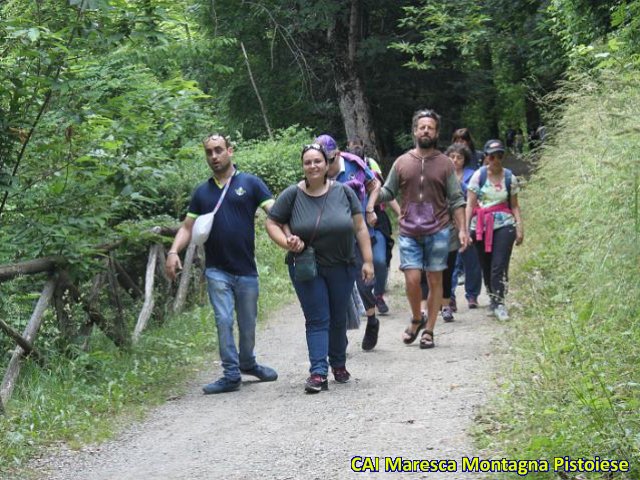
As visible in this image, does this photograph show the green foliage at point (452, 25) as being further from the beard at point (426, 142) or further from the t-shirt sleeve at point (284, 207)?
the t-shirt sleeve at point (284, 207)

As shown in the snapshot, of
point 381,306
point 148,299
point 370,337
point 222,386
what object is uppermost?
point 148,299

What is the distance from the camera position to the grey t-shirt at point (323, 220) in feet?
27.5

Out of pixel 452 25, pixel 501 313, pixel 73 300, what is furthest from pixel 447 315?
pixel 452 25

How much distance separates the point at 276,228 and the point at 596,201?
8.71 feet

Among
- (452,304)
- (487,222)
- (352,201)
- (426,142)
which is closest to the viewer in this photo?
(352,201)

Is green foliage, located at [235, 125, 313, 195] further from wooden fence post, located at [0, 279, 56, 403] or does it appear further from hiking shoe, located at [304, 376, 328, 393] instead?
hiking shoe, located at [304, 376, 328, 393]

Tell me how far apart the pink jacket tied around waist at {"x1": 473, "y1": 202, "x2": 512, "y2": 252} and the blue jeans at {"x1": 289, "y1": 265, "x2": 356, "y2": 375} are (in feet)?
10.5

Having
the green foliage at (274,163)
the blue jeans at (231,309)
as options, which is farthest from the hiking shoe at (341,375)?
the green foliage at (274,163)

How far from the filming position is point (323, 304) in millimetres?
8469

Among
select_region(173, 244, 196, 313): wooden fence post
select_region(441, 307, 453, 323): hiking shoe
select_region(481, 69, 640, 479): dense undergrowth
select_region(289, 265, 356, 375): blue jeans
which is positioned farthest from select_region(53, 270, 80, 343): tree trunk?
select_region(441, 307, 453, 323): hiking shoe

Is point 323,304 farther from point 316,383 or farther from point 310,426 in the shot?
point 310,426

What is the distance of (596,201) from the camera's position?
8539 mm

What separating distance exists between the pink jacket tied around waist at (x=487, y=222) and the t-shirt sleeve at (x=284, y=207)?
11.7 feet

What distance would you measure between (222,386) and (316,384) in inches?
36.2
